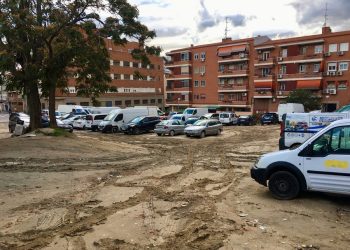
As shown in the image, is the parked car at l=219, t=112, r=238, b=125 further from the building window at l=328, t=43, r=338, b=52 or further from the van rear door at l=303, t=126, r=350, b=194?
the van rear door at l=303, t=126, r=350, b=194

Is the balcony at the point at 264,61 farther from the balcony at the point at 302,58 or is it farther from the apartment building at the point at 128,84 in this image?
the apartment building at the point at 128,84

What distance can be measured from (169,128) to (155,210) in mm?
20718

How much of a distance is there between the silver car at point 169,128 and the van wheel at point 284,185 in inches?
787

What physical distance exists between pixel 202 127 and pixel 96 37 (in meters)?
10.2

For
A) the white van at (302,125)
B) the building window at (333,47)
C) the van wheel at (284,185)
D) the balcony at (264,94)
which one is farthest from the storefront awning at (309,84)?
A: the van wheel at (284,185)

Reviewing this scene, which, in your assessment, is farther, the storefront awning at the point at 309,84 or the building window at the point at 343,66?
the storefront awning at the point at 309,84

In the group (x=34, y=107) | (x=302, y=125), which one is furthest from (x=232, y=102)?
(x=302, y=125)

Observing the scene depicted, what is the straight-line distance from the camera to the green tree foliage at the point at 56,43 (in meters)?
18.6

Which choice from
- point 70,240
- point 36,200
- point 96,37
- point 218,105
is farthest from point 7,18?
point 218,105

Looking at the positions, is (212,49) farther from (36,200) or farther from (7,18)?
(36,200)

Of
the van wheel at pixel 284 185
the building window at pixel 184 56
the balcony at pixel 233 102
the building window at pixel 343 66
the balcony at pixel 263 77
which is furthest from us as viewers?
the building window at pixel 184 56

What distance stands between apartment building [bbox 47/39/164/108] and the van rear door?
2404 inches

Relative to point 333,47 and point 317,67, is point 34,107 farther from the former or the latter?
point 333,47

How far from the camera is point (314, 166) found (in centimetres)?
805
